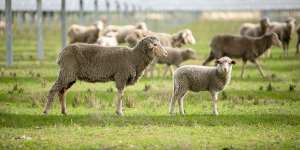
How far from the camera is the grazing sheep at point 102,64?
18.3 metres

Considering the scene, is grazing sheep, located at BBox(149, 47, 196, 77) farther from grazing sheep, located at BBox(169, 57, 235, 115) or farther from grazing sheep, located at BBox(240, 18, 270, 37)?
grazing sheep, located at BBox(240, 18, 270, 37)

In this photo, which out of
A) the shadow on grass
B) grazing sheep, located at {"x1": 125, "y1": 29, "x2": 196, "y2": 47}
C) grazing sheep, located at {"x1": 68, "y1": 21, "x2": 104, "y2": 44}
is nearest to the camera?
the shadow on grass

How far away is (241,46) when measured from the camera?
29.5 meters

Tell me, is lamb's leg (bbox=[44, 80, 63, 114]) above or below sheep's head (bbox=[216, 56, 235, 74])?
below

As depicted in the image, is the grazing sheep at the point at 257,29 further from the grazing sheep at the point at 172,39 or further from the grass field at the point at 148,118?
the grass field at the point at 148,118

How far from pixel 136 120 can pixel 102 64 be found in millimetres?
1607

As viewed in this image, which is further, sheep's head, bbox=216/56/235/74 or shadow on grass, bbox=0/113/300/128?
sheep's head, bbox=216/56/235/74

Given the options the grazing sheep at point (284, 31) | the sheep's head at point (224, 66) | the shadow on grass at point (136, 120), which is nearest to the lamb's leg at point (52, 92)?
the shadow on grass at point (136, 120)

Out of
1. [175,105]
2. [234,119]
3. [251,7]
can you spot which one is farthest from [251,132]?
[251,7]

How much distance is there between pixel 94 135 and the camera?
1570 centimetres

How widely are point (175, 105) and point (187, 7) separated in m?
60.2

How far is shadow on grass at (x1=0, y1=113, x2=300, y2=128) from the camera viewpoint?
17.2 meters

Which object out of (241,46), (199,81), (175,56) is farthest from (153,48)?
(241,46)

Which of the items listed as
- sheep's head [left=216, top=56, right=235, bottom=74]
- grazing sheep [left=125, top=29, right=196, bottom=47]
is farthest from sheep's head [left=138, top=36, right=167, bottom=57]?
grazing sheep [left=125, top=29, right=196, bottom=47]
